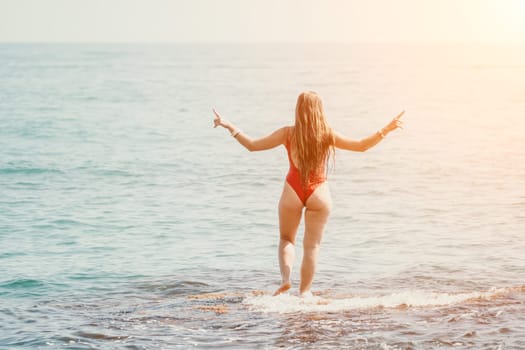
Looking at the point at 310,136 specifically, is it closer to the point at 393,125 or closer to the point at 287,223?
the point at 393,125

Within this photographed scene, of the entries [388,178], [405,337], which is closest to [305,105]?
[405,337]

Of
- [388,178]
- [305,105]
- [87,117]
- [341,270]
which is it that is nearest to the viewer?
[305,105]

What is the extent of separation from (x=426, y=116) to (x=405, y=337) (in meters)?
35.2

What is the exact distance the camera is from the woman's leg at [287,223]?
29.5ft

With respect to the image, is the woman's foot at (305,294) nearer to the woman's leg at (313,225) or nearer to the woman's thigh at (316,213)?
the woman's leg at (313,225)

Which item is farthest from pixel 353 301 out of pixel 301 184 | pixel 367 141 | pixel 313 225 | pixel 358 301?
pixel 367 141

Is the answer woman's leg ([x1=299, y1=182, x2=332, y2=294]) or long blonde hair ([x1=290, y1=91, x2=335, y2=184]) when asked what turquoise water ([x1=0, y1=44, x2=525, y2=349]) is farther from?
long blonde hair ([x1=290, y1=91, x2=335, y2=184])

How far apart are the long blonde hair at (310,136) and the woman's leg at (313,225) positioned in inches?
9.0

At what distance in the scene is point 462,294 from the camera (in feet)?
31.3

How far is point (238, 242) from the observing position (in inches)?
551

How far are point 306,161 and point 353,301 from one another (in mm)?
1646

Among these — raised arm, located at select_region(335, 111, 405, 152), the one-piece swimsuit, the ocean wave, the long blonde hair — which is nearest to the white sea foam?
the ocean wave

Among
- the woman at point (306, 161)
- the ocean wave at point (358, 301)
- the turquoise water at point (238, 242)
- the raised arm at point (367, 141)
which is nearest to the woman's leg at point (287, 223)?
the woman at point (306, 161)

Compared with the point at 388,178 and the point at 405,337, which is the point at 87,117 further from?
the point at 405,337
